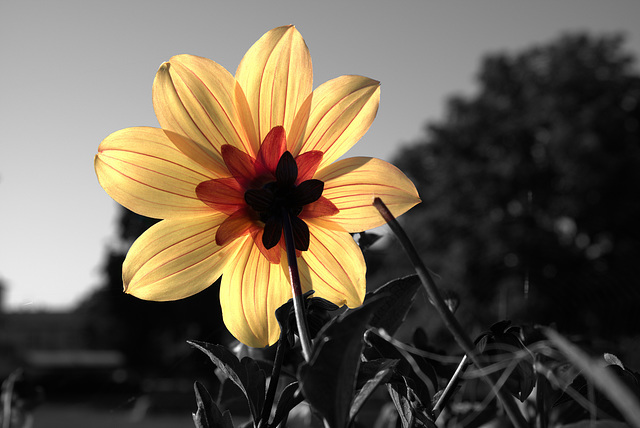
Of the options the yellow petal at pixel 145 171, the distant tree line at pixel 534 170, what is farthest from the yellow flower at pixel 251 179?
the distant tree line at pixel 534 170

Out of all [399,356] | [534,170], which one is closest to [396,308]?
[399,356]

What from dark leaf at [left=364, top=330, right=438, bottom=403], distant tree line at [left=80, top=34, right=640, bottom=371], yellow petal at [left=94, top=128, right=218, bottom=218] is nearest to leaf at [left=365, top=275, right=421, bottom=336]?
dark leaf at [left=364, top=330, right=438, bottom=403]

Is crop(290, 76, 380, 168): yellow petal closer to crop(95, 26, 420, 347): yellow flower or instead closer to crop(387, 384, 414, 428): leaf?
crop(95, 26, 420, 347): yellow flower

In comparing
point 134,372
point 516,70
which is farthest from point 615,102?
point 134,372

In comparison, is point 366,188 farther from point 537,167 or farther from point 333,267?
point 537,167

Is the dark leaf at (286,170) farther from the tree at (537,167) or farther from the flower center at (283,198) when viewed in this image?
the tree at (537,167)

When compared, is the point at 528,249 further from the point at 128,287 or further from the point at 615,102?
the point at 128,287
